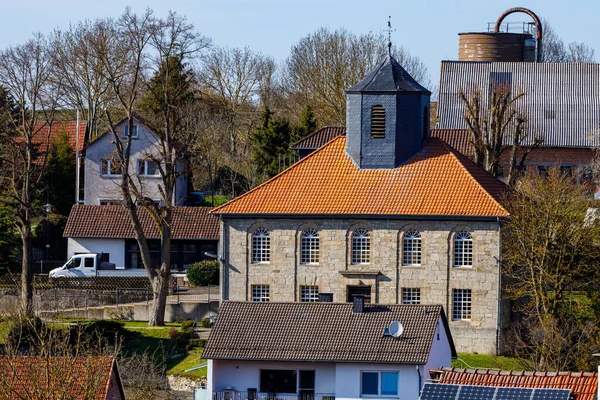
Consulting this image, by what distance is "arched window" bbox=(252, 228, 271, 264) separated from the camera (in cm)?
6166

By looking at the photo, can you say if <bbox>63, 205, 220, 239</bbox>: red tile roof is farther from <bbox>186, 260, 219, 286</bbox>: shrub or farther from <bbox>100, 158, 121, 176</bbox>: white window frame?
<bbox>100, 158, 121, 176</bbox>: white window frame

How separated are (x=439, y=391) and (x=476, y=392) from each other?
902 mm

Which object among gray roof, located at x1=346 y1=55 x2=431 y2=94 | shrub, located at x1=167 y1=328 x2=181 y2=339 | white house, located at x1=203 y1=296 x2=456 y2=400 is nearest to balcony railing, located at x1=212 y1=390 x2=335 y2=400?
white house, located at x1=203 y1=296 x2=456 y2=400

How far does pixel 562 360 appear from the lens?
54.8 meters

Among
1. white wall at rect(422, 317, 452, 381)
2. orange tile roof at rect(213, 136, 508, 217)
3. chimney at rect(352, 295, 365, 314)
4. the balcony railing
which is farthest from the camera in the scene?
orange tile roof at rect(213, 136, 508, 217)

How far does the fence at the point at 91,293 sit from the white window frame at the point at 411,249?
30.6 feet

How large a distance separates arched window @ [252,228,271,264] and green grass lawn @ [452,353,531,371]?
868cm

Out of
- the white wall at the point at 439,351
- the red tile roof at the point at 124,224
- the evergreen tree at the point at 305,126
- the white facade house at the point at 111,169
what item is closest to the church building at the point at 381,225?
the white wall at the point at 439,351

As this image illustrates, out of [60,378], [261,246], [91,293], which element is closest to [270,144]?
[91,293]

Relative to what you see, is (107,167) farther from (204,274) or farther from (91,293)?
(91,293)

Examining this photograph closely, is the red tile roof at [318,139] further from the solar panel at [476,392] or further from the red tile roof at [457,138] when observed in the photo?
the solar panel at [476,392]

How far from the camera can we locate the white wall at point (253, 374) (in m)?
47.6

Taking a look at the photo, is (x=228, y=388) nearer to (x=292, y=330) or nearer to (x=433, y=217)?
(x=292, y=330)

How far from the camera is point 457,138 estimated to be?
83375 millimetres
